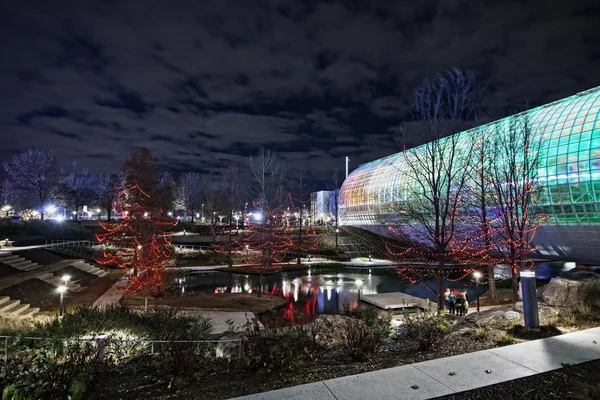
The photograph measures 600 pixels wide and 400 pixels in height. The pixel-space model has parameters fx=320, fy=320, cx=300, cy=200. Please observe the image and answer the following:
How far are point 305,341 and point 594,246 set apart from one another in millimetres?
32427

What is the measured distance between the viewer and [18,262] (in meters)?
26.2

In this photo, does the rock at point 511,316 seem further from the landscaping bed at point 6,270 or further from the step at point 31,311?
the landscaping bed at point 6,270

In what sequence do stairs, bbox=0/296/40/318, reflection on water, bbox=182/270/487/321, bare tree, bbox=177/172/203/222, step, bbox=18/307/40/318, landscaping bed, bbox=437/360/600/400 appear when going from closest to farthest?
landscaping bed, bbox=437/360/600/400, stairs, bbox=0/296/40/318, step, bbox=18/307/40/318, reflection on water, bbox=182/270/487/321, bare tree, bbox=177/172/203/222

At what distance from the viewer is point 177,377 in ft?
20.1

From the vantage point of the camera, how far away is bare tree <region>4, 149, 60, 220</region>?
2264 inches

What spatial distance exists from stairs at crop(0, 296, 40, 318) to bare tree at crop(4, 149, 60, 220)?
50.3 m

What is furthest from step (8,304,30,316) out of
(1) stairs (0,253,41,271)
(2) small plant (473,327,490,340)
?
(2) small plant (473,327,490,340)

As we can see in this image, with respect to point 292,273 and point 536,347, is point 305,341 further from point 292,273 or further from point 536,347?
point 292,273

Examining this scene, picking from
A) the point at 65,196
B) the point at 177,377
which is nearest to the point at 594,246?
the point at 177,377

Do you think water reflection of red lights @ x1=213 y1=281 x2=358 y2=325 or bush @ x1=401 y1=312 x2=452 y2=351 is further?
water reflection of red lights @ x1=213 y1=281 x2=358 y2=325

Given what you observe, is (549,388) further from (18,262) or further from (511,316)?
(18,262)

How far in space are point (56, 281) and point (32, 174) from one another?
156 ft

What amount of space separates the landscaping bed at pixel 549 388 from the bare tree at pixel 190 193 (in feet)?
255

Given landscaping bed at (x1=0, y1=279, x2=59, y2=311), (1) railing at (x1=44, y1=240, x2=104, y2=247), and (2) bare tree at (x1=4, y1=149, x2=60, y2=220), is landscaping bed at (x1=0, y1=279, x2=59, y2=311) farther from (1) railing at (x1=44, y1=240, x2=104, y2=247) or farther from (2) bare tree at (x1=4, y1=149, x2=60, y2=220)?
(2) bare tree at (x1=4, y1=149, x2=60, y2=220)
